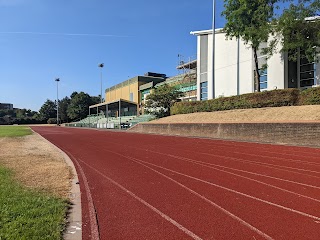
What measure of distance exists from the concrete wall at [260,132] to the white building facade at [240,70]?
6.68 meters

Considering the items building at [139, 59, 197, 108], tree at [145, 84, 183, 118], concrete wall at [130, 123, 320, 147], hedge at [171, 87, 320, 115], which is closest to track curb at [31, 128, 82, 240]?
concrete wall at [130, 123, 320, 147]

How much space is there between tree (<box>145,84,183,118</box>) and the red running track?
33054 millimetres

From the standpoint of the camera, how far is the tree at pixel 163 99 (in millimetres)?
43656

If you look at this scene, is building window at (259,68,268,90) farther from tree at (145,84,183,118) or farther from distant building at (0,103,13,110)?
distant building at (0,103,13,110)

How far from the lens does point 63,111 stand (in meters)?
118

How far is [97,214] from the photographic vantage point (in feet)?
17.8

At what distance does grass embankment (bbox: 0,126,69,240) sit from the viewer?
4281 millimetres

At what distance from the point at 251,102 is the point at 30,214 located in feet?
82.0

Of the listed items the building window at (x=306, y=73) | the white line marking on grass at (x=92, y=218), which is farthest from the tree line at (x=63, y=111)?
the white line marking on grass at (x=92, y=218)

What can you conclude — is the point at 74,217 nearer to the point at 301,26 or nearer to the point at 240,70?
the point at 301,26

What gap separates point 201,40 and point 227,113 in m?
18.1

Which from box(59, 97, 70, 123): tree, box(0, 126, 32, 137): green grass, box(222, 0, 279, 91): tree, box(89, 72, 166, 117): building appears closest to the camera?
box(222, 0, 279, 91): tree

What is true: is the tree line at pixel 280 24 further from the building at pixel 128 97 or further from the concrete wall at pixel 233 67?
the building at pixel 128 97

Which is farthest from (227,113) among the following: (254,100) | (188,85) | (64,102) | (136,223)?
(64,102)
